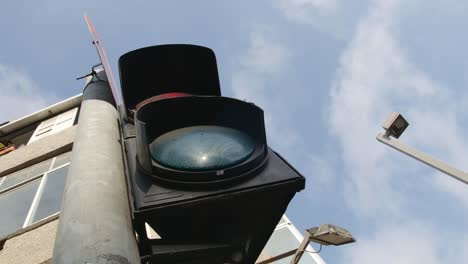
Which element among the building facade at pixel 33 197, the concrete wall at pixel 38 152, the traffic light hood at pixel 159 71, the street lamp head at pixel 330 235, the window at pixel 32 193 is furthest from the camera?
the concrete wall at pixel 38 152

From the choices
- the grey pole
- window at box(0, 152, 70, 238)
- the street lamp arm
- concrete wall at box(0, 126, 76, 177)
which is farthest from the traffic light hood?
concrete wall at box(0, 126, 76, 177)

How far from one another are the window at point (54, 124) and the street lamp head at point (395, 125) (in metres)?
7.55

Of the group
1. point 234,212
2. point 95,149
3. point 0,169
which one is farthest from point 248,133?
point 0,169

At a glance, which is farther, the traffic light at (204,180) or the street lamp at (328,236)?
the street lamp at (328,236)

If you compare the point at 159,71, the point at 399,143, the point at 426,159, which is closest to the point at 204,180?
the point at 159,71

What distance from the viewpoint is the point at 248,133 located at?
1902 mm

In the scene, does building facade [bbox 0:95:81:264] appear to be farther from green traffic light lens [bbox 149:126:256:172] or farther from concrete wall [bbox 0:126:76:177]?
green traffic light lens [bbox 149:126:256:172]

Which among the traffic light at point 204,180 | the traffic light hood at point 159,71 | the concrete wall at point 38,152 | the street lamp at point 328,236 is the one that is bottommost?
the street lamp at point 328,236

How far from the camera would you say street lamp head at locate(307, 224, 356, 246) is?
531cm

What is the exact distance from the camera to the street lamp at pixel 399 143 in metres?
4.72

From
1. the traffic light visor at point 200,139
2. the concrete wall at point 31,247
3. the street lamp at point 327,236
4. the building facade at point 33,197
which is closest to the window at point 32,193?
the building facade at point 33,197

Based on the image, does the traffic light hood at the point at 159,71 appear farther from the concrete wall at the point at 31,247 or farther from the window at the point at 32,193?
the window at the point at 32,193

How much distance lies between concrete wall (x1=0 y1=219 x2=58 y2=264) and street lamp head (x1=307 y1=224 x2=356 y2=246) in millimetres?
2917

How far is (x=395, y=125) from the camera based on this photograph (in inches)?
220
